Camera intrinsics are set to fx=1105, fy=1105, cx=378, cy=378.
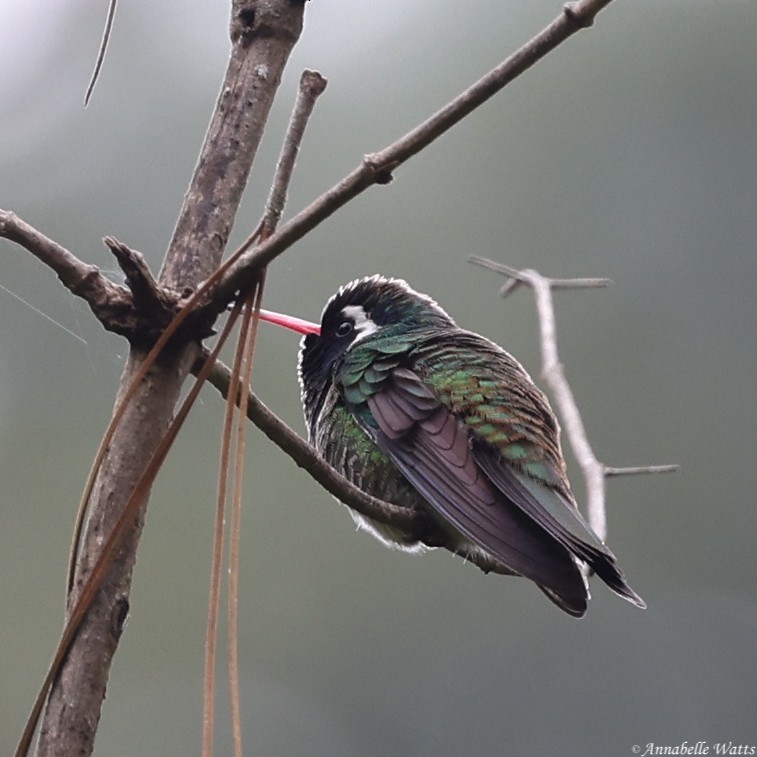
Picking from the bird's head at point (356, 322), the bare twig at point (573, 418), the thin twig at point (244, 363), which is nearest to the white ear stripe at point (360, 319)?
the bird's head at point (356, 322)

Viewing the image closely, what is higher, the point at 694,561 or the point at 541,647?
the point at 694,561

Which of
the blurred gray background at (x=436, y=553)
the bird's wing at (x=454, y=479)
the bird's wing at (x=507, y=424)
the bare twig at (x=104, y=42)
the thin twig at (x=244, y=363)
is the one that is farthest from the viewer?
the blurred gray background at (x=436, y=553)

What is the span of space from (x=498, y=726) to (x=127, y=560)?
26.1ft

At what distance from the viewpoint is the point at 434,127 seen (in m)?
1.73

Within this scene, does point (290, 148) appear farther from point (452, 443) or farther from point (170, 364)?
point (452, 443)

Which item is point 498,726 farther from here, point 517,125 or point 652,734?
point 517,125

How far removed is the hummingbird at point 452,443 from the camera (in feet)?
9.71

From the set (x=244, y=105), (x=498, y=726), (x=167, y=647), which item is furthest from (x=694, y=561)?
(x=244, y=105)

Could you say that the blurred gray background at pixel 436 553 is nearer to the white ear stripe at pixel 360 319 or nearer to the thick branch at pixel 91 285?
the white ear stripe at pixel 360 319

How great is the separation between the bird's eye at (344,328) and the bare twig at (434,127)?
2.28 metres

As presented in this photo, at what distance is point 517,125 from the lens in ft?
42.2

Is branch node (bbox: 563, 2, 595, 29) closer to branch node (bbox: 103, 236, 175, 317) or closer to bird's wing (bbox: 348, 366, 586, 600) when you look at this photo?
branch node (bbox: 103, 236, 175, 317)

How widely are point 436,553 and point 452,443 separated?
6073mm

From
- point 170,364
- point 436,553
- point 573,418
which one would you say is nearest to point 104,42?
point 170,364
